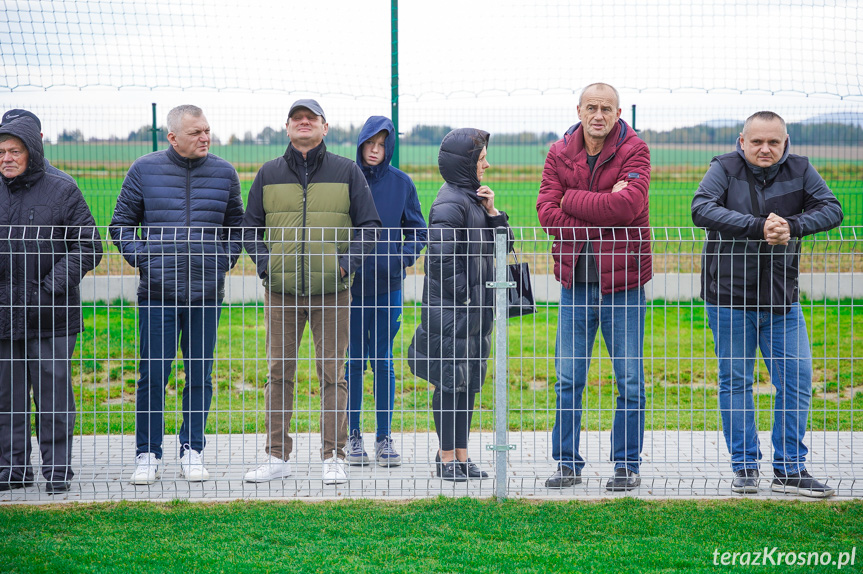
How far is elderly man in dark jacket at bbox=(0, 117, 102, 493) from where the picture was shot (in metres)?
4.52

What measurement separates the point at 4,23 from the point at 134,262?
2830mm

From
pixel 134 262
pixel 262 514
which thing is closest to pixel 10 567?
pixel 262 514

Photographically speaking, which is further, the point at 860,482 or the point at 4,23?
the point at 4,23

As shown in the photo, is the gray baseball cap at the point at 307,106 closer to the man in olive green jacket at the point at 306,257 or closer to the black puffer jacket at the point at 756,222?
the man in olive green jacket at the point at 306,257

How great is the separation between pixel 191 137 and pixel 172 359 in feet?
4.07

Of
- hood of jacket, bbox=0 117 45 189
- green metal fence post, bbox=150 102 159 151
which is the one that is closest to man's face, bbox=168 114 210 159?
hood of jacket, bbox=0 117 45 189

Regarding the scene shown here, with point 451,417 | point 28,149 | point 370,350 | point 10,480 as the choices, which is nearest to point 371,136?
point 370,350

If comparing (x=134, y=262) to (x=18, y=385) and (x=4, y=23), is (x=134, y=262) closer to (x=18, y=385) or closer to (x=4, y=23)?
(x=18, y=385)

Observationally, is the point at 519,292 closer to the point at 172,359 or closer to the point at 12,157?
the point at 172,359

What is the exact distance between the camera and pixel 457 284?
4.51 metres

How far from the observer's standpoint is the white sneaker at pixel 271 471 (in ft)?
15.3

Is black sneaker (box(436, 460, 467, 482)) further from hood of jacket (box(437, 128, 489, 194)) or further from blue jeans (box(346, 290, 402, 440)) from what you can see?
hood of jacket (box(437, 128, 489, 194))

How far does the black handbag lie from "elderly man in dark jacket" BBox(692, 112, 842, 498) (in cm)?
96

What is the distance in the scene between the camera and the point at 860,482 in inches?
187
